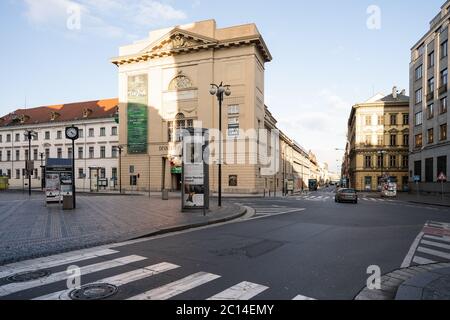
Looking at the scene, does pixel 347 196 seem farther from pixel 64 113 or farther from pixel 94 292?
pixel 64 113

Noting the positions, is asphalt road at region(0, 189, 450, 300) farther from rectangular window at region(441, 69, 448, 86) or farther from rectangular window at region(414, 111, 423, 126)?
rectangular window at region(414, 111, 423, 126)

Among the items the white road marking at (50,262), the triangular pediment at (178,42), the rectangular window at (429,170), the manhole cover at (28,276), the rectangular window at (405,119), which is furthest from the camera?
the rectangular window at (405,119)

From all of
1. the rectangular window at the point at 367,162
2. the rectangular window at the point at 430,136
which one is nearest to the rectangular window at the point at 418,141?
the rectangular window at the point at 430,136

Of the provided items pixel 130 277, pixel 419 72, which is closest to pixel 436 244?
pixel 130 277

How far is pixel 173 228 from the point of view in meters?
11.3

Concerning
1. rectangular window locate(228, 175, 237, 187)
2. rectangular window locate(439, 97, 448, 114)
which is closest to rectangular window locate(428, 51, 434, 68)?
rectangular window locate(439, 97, 448, 114)

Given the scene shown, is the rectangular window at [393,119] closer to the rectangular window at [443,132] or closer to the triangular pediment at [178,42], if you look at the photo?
the rectangular window at [443,132]

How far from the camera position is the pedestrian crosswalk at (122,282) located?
16.8 ft

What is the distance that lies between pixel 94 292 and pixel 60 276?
4.33ft

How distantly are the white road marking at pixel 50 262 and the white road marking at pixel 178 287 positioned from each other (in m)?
2.81

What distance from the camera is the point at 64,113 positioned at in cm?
6662
